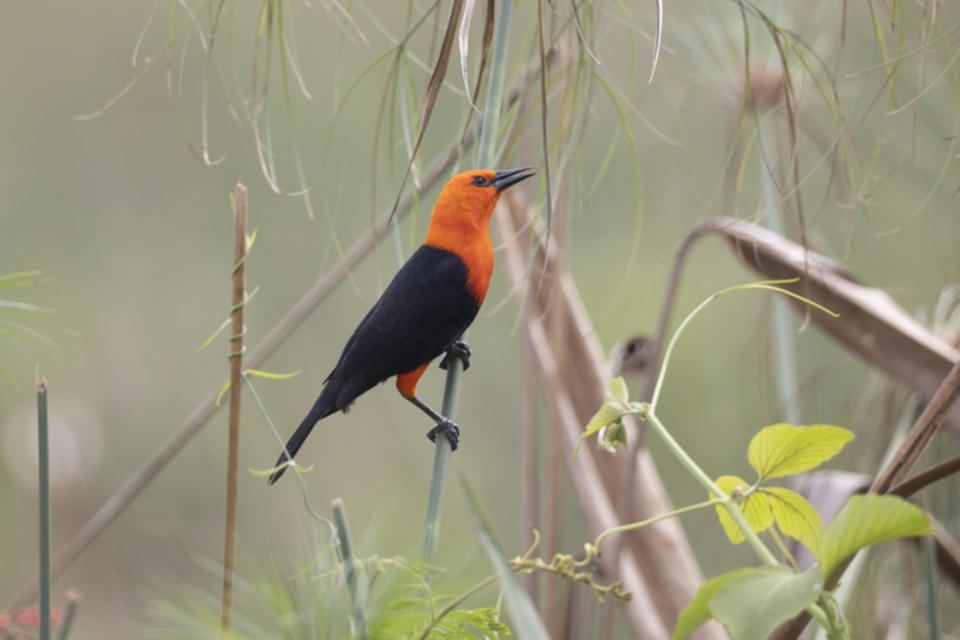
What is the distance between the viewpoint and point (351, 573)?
0.39m

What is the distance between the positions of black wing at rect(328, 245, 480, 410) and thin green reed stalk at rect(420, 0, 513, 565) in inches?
3.9

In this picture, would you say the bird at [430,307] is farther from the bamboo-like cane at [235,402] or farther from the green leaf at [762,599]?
the green leaf at [762,599]

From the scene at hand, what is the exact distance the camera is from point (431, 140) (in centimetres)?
282

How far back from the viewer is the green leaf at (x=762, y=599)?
33cm

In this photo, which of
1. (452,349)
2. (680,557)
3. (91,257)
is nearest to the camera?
(452,349)

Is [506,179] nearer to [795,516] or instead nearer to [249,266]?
[795,516]

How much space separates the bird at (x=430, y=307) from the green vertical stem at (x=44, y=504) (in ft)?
0.57

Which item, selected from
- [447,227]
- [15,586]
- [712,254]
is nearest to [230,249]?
[15,586]

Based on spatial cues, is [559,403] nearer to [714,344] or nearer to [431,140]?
[431,140]

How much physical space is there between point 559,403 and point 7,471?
219 cm

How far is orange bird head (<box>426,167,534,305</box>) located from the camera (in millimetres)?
706

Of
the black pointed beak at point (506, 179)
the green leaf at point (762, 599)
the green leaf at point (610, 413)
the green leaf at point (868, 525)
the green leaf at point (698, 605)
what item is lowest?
the green leaf at point (698, 605)

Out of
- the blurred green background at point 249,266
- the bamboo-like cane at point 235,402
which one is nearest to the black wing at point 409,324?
the bamboo-like cane at point 235,402

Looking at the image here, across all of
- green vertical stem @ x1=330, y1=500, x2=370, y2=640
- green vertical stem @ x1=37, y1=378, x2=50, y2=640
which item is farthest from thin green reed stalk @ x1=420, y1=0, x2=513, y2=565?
green vertical stem @ x1=37, y1=378, x2=50, y2=640
